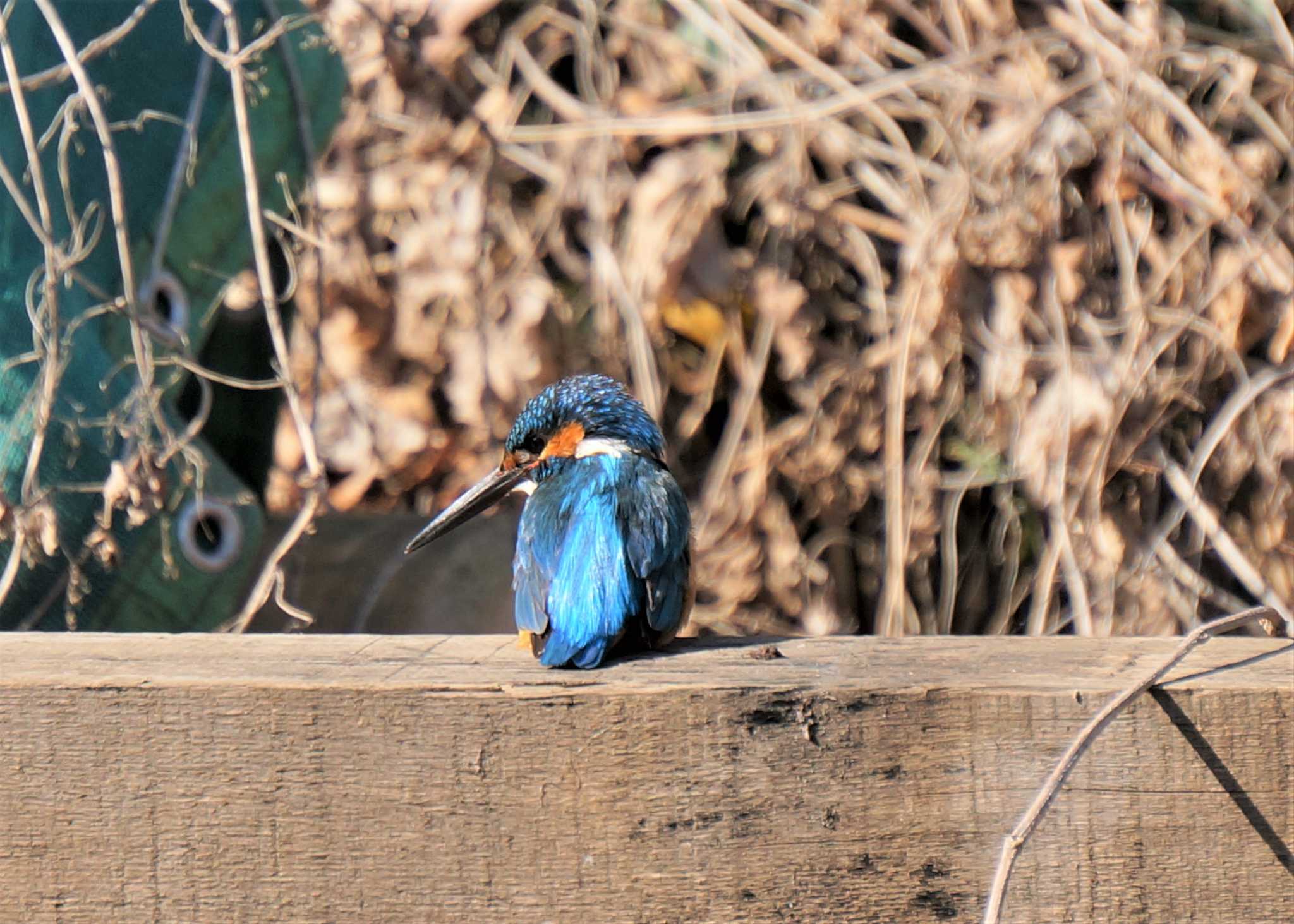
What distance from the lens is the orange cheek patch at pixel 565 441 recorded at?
151cm

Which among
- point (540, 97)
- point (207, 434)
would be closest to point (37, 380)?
point (207, 434)

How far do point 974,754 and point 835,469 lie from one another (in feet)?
4.88

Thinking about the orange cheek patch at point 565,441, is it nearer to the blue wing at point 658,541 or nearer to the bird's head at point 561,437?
the bird's head at point 561,437

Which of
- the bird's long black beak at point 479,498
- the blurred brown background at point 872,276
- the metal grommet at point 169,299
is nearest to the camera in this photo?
the bird's long black beak at point 479,498

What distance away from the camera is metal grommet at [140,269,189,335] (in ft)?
5.59

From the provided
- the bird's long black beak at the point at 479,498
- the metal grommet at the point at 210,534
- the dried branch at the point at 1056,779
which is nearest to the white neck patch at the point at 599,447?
the bird's long black beak at the point at 479,498

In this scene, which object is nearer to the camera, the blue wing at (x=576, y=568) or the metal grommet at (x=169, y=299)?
the blue wing at (x=576, y=568)

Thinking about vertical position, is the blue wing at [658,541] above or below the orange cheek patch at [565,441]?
below

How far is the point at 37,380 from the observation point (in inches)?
60.8

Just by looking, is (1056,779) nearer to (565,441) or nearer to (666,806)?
(666,806)

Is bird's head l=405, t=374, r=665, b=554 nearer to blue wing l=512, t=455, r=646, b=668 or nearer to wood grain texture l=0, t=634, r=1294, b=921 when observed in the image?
blue wing l=512, t=455, r=646, b=668

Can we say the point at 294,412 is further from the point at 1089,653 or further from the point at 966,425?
the point at 966,425

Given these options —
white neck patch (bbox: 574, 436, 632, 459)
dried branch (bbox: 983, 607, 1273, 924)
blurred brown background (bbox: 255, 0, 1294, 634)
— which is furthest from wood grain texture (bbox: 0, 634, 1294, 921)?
blurred brown background (bbox: 255, 0, 1294, 634)

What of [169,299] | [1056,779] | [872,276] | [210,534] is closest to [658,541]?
[1056,779]
